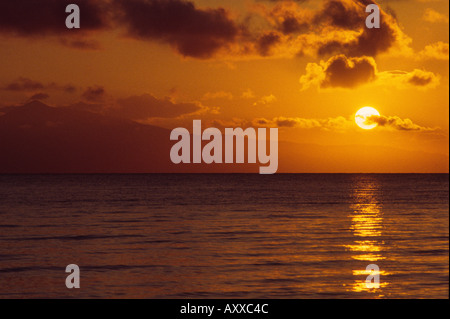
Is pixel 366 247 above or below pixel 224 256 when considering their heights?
above

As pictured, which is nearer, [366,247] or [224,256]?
[224,256]

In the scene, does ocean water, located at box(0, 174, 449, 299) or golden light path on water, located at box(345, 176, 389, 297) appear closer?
ocean water, located at box(0, 174, 449, 299)

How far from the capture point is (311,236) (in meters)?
42.8

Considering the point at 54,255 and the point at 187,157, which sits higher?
the point at 187,157

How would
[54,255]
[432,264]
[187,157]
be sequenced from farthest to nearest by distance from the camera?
[187,157] < [54,255] < [432,264]

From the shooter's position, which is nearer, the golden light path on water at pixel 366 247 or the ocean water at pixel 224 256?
the ocean water at pixel 224 256

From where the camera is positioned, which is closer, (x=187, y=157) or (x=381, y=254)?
(x=381, y=254)

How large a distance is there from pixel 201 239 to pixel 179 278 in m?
14.2

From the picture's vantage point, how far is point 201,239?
137 ft
